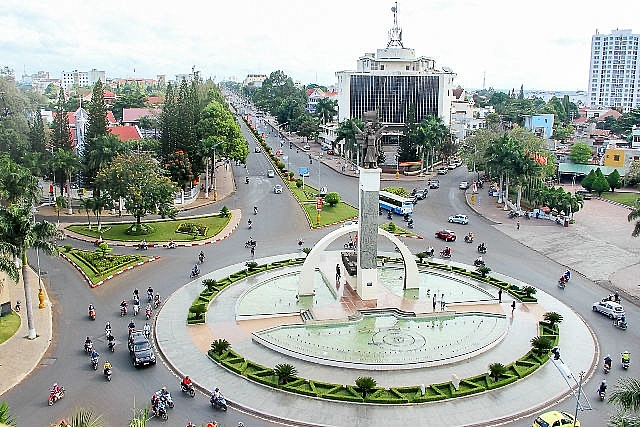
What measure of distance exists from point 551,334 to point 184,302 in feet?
73.2

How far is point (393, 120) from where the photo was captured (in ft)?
351

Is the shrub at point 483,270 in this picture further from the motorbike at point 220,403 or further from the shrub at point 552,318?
the motorbike at point 220,403

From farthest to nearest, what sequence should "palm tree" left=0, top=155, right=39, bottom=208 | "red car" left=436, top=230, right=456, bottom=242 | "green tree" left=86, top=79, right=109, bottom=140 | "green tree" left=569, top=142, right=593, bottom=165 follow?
1. "green tree" left=569, top=142, right=593, bottom=165
2. "green tree" left=86, top=79, right=109, bottom=140
3. "red car" left=436, top=230, right=456, bottom=242
4. "palm tree" left=0, top=155, right=39, bottom=208

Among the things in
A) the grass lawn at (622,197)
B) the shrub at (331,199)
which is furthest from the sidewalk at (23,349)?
the grass lawn at (622,197)

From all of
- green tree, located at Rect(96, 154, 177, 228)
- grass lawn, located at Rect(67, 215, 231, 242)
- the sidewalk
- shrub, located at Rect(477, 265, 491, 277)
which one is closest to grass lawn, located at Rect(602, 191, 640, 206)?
shrub, located at Rect(477, 265, 491, 277)

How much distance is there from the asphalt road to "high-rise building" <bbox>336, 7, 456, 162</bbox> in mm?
32263

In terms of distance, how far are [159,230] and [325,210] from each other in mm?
17968

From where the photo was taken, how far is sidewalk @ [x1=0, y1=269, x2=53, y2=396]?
2852 cm

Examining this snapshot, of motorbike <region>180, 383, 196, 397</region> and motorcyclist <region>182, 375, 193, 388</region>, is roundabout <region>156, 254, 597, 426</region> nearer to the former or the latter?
motorbike <region>180, 383, 196, 397</region>

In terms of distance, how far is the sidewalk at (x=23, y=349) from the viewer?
28516 mm

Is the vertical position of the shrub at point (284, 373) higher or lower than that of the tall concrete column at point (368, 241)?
lower

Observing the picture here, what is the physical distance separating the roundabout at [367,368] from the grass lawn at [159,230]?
1383 centimetres

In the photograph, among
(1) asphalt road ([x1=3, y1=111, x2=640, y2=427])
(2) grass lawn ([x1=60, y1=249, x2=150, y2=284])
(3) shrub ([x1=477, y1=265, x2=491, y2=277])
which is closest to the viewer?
(1) asphalt road ([x1=3, y1=111, x2=640, y2=427])

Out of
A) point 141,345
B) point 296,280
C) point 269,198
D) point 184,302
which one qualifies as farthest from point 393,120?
point 141,345
